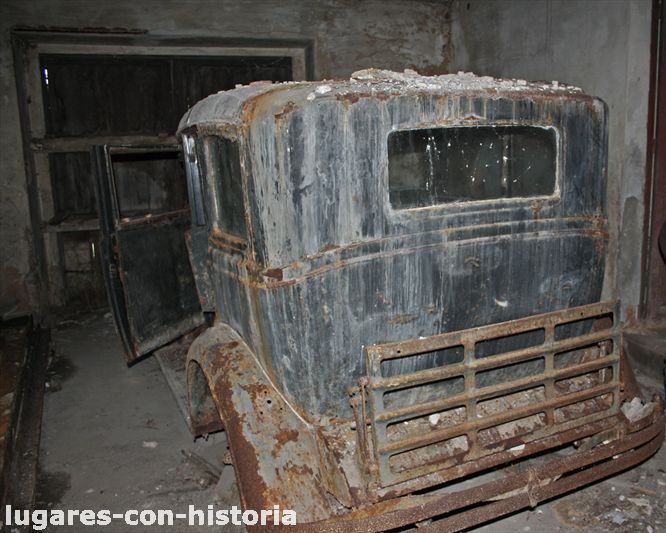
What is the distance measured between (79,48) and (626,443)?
6.45 meters

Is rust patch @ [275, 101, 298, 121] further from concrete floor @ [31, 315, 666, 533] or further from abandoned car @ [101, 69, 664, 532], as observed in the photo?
concrete floor @ [31, 315, 666, 533]

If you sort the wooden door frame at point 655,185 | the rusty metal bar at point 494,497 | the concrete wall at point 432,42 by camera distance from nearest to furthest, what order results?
the rusty metal bar at point 494,497
the wooden door frame at point 655,185
the concrete wall at point 432,42

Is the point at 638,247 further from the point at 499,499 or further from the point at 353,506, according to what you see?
the point at 353,506

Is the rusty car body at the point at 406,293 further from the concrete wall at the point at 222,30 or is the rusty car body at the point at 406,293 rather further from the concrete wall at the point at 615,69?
the concrete wall at the point at 222,30

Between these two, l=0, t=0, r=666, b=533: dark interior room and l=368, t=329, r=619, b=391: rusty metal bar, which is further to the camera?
l=0, t=0, r=666, b=533: dark interior room

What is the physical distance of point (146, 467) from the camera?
3754mm

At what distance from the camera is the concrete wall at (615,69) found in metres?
4.62

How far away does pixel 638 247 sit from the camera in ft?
16.2

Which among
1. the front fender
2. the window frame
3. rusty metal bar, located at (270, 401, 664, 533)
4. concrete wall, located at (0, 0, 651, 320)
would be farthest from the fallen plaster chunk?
concrete wall, located at (0, 0, 651, 320)

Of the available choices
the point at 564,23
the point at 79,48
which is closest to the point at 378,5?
the point at 564,23

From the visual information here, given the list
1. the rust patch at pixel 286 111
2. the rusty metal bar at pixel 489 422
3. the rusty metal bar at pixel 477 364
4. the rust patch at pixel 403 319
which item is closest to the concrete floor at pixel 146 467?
the rusty metal bar at pixel 489 422

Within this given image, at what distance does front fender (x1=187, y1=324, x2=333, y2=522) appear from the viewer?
2.38 m

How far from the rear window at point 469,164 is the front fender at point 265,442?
3.58ft

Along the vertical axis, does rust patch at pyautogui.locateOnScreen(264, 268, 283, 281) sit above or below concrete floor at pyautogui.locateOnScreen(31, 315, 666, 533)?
above
